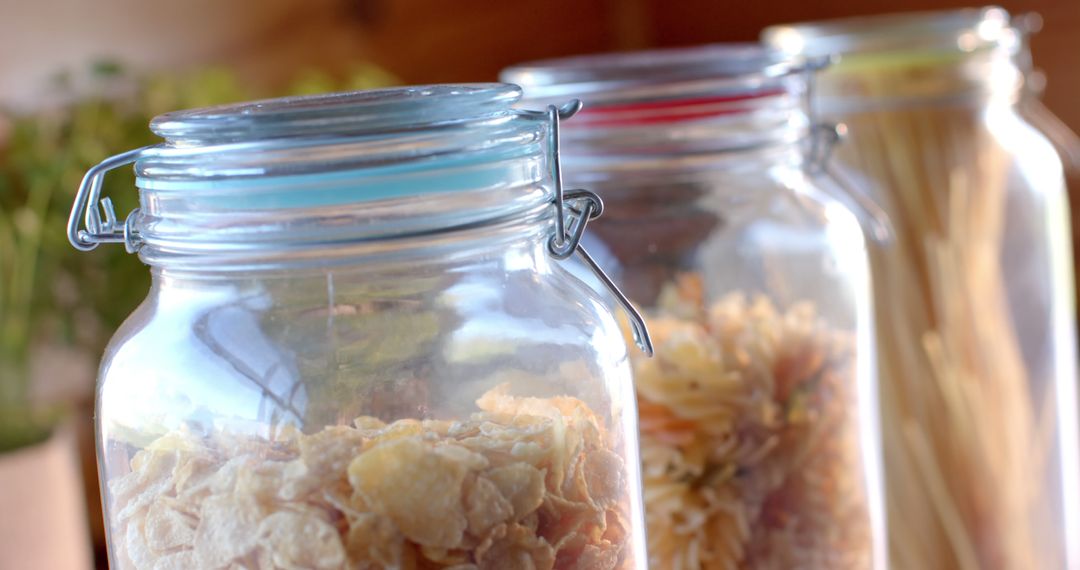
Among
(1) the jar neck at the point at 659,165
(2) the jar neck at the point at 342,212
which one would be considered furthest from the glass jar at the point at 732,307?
(2) the jar neck at the point at 342,212

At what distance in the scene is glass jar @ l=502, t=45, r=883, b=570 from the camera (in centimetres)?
41

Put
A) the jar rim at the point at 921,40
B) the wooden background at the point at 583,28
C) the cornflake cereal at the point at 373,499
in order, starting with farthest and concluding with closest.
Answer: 1. the wooden background at the point at 583,28
2. the jar rim at the point at 921,40
3. the cornflake cereal at the point at 373,499

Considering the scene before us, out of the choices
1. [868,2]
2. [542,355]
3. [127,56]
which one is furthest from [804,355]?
[868,2]

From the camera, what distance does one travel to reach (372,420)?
308 mm

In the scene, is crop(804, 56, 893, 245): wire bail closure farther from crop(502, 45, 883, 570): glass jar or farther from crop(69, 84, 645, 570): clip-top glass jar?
crop(69, 84, 645, 570): clip-top glass jar

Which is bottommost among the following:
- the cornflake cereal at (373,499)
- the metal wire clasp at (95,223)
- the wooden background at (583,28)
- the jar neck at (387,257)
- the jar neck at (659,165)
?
the cornflake cereal at (373,499)

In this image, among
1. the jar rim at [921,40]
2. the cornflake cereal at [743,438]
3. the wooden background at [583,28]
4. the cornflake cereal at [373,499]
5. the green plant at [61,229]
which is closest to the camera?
the cornflake cereal at [373,499]

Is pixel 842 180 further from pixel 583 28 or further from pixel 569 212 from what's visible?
pixel 583 28

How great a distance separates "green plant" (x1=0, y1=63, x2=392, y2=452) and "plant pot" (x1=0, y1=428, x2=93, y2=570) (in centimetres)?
2

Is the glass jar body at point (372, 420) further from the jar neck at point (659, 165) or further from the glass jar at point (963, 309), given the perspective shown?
the glass jar at point (963, 309)

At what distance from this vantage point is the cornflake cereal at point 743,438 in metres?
0.41

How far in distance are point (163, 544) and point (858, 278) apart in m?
0.27

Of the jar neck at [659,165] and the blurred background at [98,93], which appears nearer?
the jar neck at [659,165]

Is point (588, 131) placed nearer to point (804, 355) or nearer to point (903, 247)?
point (804, 355)
